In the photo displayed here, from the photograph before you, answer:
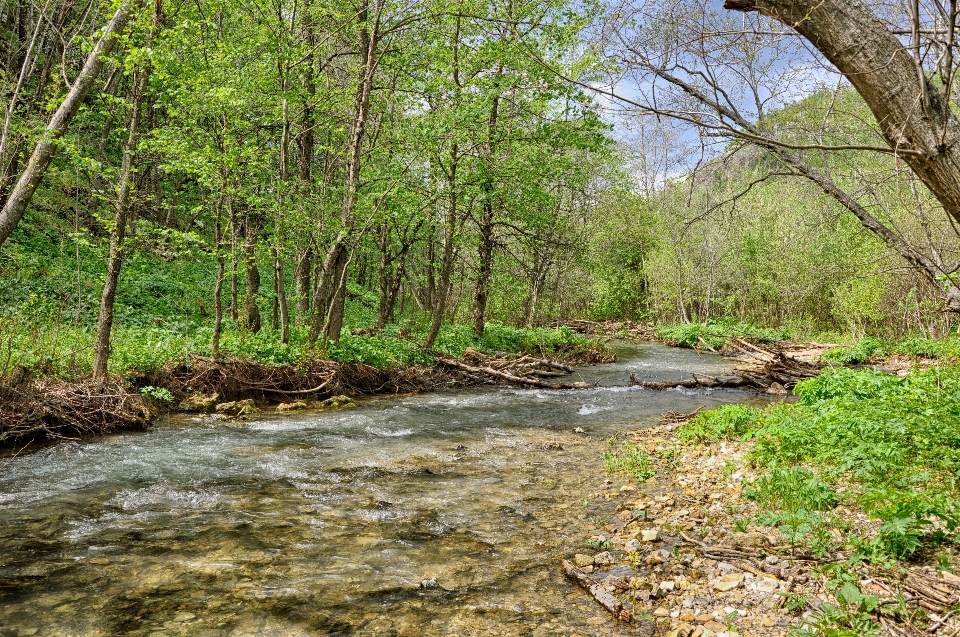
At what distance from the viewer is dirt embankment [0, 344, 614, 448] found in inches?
303

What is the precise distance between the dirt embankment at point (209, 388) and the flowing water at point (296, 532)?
48cm

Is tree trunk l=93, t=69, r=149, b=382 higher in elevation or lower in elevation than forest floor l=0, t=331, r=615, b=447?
higher

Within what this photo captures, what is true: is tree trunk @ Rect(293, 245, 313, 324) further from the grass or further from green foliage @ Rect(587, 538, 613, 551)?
green foliage @ Rect(587, 538, 613, 551)

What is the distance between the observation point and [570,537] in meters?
5.06

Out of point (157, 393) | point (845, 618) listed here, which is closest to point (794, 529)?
point (845, 618)

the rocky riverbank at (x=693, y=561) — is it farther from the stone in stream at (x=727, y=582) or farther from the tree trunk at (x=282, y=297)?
the tree trunk at (x=282, y=297)

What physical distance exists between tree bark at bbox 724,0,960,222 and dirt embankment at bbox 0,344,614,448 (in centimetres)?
957

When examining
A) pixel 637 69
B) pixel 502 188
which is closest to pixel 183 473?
pixel 637 69

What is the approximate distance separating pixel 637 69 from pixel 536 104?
12396 mm

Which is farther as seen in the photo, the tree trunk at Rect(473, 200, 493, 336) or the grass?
the tree trunk at Rect(473, 200, 493, 336)

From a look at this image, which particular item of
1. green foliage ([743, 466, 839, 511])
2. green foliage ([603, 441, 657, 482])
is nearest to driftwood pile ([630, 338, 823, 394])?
green foliage ([603, 441, 657, 482])

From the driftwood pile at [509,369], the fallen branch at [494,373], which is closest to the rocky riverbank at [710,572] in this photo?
the fallen branch at [494,373]

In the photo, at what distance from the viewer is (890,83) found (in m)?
3.21

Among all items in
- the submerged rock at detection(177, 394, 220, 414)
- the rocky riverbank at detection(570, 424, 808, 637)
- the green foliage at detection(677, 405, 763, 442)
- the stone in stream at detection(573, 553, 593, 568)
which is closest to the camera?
the rocky riverbank at detection(570, 424, 808, 637)
